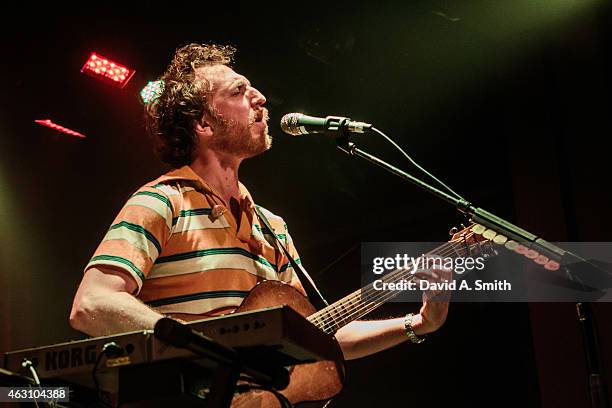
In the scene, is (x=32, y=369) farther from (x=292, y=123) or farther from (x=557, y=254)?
(x=557, y=254)

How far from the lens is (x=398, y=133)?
5.34 metres

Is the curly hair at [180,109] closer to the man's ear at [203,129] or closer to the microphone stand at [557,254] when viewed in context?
the man's ear at [203,129]

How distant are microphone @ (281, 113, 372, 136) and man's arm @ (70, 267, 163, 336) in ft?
2.94

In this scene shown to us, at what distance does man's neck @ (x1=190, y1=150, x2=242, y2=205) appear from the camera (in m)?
2.74

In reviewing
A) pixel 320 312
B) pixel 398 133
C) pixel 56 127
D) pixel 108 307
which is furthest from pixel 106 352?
pixel 398 133

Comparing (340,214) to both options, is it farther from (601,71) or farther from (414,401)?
(601,71)

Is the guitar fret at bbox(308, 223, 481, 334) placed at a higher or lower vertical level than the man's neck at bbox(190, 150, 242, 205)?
lower

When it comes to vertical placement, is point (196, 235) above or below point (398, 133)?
below

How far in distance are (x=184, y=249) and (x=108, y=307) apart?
492 millimetres

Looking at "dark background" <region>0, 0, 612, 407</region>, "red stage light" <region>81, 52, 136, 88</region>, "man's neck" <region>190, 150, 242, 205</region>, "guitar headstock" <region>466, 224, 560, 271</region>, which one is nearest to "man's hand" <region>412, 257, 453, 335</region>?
"guitar headstock" <region>466, 224, 560, 271</region>

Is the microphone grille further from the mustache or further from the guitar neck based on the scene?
the guitar neck

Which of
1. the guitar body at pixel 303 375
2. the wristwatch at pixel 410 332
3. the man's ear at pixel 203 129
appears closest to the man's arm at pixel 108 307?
the guitar body at pixel 303 375

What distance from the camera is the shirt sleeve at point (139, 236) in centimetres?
202

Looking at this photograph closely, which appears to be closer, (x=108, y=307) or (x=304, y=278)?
(x=108, y=307)
